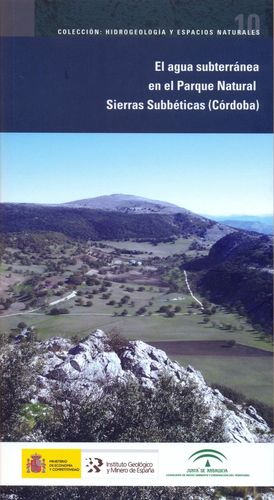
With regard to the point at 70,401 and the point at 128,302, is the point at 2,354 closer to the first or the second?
the point at 70,401

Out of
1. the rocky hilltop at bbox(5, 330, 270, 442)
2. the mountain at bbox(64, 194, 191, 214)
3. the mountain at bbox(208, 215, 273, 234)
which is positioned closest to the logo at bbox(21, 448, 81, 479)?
the rocky hilltop at bbox(5, 330, 270, 442)

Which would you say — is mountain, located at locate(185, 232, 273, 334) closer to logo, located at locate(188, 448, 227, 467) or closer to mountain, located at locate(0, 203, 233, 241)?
mountain, located at locate(0, 203, 233, 241)

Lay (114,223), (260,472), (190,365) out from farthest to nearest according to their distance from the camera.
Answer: (114,223) < (190,365) < (260,472)

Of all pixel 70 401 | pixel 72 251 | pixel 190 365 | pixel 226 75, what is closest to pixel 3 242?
pixel 72 251

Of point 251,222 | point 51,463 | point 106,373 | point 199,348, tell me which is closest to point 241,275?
point 251,222

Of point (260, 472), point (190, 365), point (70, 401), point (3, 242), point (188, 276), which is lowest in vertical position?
point (260, 472)

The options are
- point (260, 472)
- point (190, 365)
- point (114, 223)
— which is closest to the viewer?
point (260, 472)
